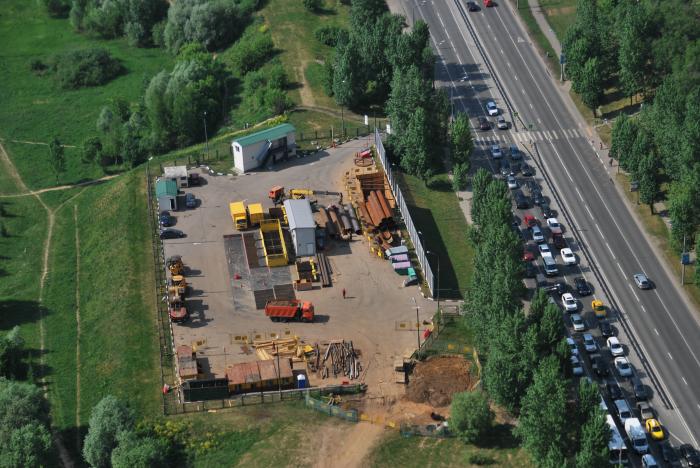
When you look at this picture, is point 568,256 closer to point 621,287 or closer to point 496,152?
point 621,287

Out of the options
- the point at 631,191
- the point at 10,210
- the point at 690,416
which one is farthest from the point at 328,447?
the point at 10,210

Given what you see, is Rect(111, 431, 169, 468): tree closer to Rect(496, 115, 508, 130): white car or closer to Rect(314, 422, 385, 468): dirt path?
Rect(314, 422, 385, 468): dirt path

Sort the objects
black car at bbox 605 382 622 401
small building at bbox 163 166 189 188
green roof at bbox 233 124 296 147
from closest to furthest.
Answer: black car at bbox 605 382 622 401 → small building at bbox 163 166 189 188 → green roof at bbox 233 124 296 147

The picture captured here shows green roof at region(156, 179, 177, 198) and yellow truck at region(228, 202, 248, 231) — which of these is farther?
green roof at region(156, 179, 177, 198)

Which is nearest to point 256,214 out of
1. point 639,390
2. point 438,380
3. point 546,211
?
point 438,380

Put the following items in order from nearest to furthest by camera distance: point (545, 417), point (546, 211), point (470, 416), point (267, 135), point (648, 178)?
point (545, 417) → point (470, 416) → point (648, 178) → point (546, 211) → point (267, 135)

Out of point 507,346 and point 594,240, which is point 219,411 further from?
point 594,240

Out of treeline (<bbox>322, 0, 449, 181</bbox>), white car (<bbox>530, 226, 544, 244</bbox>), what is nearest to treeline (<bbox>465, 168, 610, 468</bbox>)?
white car (<bbox>530, 226, 544, 244</bbox>)
